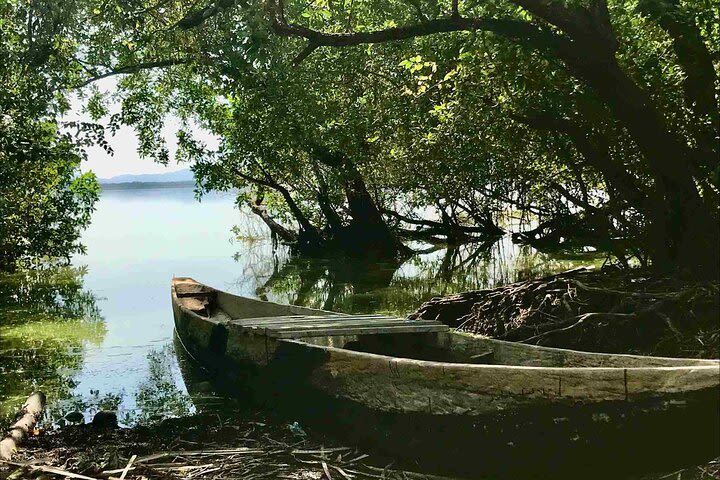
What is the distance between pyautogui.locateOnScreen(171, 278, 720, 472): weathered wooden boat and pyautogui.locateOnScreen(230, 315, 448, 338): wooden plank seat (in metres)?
0.01

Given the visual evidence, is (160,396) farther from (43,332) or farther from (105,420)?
(43,332)

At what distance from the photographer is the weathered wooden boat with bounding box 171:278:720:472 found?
4324mm

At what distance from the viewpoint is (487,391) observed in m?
4.86

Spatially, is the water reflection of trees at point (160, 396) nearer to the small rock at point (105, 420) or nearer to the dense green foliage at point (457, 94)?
the small rock at point (105, 420)

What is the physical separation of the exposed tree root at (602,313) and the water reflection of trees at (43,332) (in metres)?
4.40

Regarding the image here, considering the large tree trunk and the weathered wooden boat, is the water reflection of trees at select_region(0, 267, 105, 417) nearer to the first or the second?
the weathered wooden boat

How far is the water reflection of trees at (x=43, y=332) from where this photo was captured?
8281 millimetres

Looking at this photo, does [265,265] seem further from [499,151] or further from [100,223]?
[100,223]

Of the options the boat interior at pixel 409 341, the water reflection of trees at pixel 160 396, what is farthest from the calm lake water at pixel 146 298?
the boat interior at pixel 409 341

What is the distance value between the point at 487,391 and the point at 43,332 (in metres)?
8.42

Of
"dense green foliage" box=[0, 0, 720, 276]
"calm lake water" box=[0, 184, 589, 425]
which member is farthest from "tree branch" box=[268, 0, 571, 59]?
"calm lake water" box=[0, 184, 589, 425]

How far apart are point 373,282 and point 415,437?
1035cm

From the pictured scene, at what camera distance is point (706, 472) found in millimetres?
4863

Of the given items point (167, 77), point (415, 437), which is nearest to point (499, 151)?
point (167, 77)
